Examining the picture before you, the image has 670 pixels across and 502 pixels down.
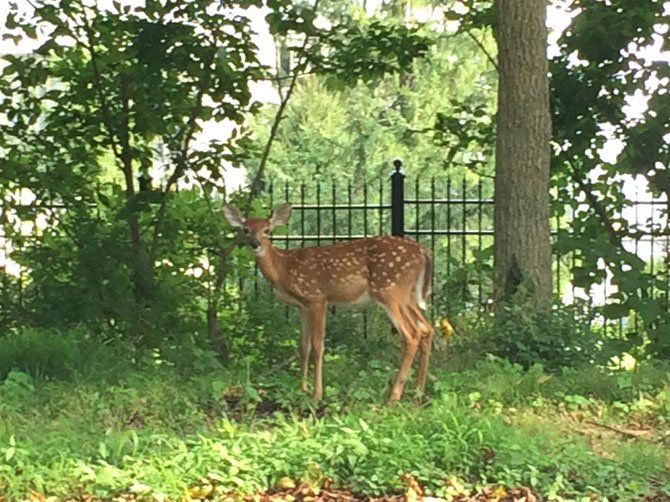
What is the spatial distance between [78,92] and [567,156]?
468cm

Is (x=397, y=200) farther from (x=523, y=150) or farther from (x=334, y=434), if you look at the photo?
(x=334, y=434)

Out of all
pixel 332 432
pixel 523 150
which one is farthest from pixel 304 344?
pixel 523 150

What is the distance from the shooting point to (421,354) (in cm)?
727

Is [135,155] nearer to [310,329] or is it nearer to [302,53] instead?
[302,53]

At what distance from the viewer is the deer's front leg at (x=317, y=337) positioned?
7070 millimetres

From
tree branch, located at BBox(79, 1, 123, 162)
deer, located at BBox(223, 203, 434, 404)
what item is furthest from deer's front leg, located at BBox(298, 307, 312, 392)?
tree branch, located at BBox(79, 1, 123, 162)

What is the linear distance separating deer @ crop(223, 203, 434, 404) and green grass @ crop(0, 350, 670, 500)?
379mm

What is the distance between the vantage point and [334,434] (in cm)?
576

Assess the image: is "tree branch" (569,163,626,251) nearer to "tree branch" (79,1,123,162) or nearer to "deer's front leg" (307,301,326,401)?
"deer's front leg" (307,301,326,401)

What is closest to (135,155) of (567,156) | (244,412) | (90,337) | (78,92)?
(78,92)

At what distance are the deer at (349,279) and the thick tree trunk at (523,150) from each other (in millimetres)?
1508

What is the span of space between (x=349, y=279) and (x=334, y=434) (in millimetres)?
1740

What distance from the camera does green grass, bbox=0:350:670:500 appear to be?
5.31 m

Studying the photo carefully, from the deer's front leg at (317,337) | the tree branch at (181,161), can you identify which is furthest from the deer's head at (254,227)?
the tree branch at (181,161)
